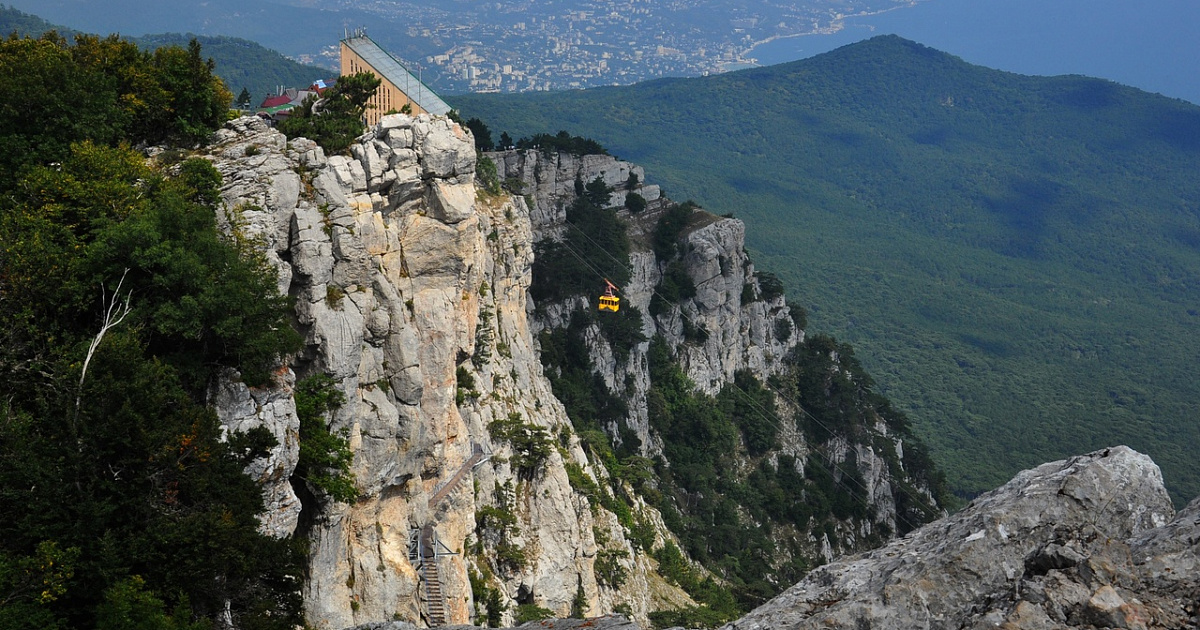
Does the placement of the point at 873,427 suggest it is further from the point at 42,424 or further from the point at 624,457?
the point at 42,424

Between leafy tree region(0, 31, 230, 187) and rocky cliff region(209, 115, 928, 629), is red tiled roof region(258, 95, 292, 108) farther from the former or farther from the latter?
leafy tree region(0, 31, 230, 187)

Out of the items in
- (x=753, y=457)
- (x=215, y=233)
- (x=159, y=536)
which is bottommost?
(x=753, y=457)

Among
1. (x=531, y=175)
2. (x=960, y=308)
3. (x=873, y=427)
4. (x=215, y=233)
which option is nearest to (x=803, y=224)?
(x=960, y=308)

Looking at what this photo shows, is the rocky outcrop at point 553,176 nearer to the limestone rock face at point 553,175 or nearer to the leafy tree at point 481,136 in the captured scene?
the limestone rock face at point 553,175

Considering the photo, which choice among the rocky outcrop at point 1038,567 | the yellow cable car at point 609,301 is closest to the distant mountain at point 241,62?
the yellow cable car at point 609,301

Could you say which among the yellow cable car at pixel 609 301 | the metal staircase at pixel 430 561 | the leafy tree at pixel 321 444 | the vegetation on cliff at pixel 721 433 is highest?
the leafy tree at pixel 321 444

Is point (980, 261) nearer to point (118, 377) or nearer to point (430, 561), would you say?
point (430, 561)
